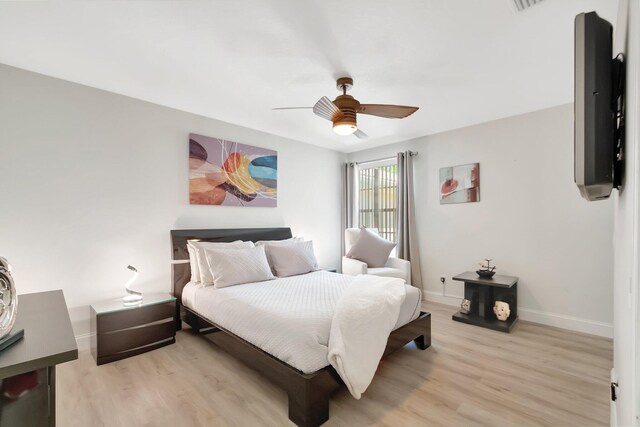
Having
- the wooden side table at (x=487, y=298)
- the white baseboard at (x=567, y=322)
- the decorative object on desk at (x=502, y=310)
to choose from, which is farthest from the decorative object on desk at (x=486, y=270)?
the white baseboard at (x=567, y=322)

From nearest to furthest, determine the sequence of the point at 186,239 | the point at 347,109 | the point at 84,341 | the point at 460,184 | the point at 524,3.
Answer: the point at 524,3 < the point at 347,109 < the point at 84,341 < the point at 186,239 < the point at 460,184

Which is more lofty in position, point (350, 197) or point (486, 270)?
point (350, 197)

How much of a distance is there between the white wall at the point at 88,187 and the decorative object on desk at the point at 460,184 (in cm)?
322

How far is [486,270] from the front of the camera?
11.7ft

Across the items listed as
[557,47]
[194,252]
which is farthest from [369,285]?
[557,47]

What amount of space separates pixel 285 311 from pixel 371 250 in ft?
7.74

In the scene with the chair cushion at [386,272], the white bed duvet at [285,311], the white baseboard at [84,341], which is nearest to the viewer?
the white bed duvet at [285,311]

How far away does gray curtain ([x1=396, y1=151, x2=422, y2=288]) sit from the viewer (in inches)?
177

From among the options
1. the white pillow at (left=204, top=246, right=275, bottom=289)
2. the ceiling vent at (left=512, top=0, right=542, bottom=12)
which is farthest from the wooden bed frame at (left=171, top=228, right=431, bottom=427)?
the ceiling vent at (left=512, top=0, right=542, bottom=12)

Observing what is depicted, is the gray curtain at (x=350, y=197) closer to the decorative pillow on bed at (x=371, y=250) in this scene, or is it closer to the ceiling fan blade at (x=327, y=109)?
the decorative pillow on bed at (x=371, y=250)

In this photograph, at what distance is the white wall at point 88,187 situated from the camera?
2480 millimetres

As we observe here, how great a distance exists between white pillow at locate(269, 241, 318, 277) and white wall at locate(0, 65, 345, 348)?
86cm

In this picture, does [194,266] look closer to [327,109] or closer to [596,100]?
[327,109]

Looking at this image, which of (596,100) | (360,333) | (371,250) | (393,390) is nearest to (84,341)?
(360,333)
